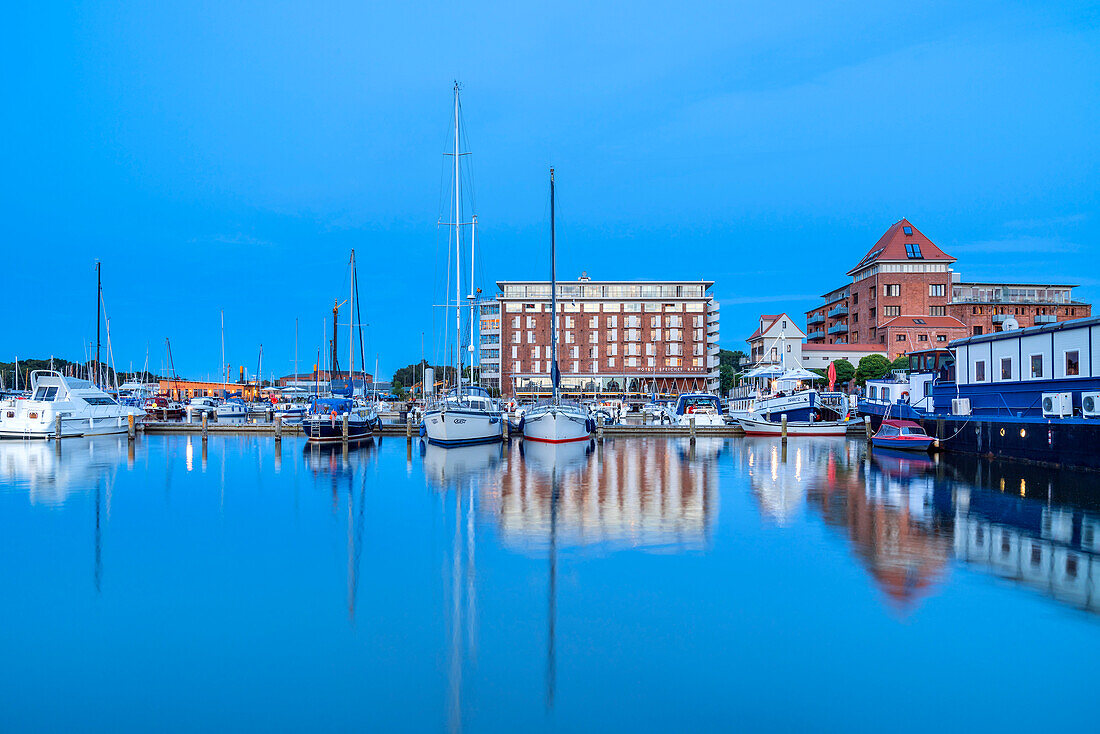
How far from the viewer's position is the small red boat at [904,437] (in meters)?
41.9

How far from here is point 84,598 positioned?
44.6 ft

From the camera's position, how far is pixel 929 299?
102688mm

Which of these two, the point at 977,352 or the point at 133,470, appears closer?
the point at 133,470

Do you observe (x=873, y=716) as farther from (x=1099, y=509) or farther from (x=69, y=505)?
(x=69, y=505)

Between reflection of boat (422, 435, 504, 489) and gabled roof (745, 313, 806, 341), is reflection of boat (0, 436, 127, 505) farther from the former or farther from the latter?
gabled roof (745, 313, 806, 341)

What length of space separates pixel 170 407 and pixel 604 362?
208 ft

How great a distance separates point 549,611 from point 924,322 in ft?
330

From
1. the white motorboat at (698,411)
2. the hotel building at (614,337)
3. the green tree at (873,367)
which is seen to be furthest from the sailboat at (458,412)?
the hotel building at (614,337)

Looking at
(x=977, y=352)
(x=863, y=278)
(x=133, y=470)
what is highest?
(x=863, y=278)

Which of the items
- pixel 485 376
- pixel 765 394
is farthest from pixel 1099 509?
pixel 485 376

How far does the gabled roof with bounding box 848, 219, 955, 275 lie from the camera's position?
103 meters

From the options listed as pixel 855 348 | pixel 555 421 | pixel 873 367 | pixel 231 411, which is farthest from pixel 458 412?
pixel 855 348

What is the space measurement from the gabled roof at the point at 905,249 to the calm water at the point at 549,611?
284 feet

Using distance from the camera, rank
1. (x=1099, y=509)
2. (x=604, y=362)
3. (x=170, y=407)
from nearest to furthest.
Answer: (x=1099, y=509), (x=170, y=407), (x=604, y=362)
